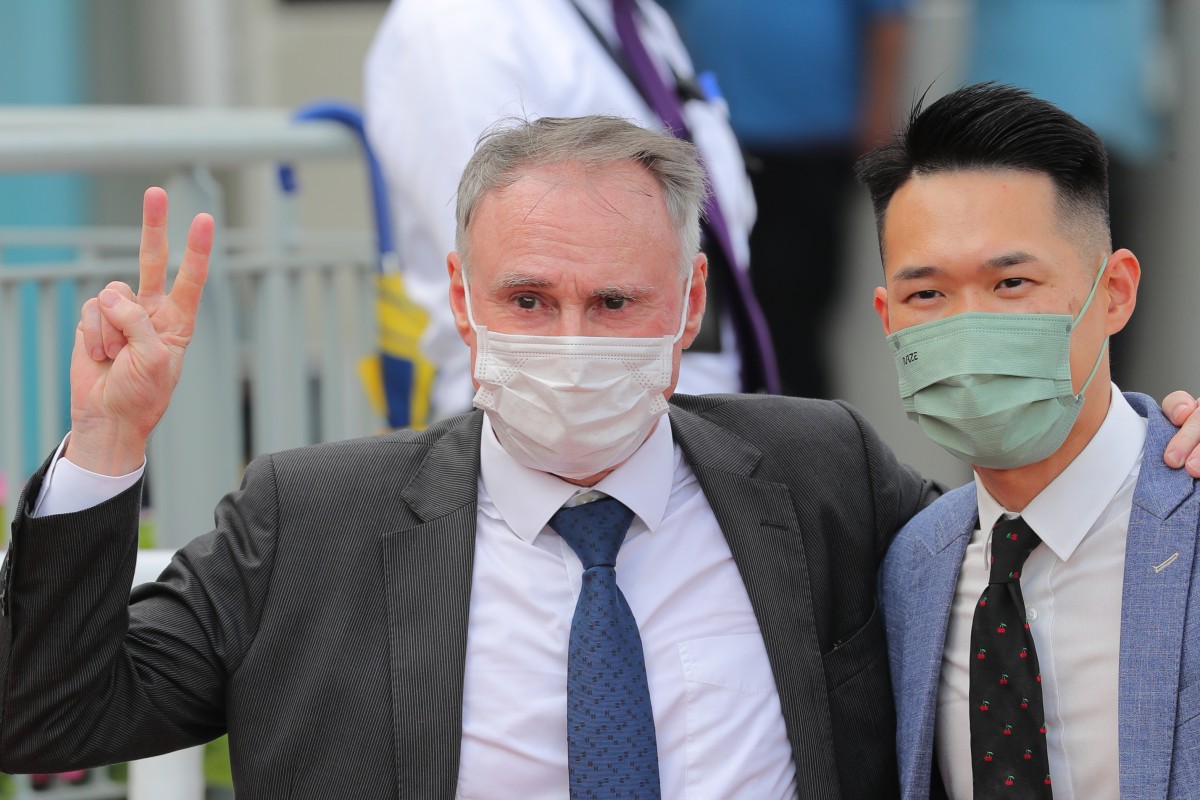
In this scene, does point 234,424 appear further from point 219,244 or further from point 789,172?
point 789,172

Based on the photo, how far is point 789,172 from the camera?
492cm

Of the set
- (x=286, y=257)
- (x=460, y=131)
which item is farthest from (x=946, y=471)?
(x=460, y=131)

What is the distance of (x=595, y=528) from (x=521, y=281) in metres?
0.39

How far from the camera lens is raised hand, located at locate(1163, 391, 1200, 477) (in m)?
2.27

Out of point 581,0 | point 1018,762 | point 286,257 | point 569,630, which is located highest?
point 581,0

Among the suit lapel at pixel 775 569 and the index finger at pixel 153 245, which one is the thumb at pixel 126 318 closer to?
the index finger at pixel 153 245

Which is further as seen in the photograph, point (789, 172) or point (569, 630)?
point (789, 172)

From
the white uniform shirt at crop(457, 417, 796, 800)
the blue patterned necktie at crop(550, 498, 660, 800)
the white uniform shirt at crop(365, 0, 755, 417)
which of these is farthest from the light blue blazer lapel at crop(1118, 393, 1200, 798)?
the white uniform shirt at crop(365, 0, 755, 417)

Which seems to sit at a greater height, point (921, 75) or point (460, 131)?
point (921, 75)

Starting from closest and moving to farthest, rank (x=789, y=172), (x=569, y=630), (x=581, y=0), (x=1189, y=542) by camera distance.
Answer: (x=1189, y=542)
(x=569, y=630)
(x=581, y=0)
(x=789, y=172)

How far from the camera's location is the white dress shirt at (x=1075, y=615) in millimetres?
2238

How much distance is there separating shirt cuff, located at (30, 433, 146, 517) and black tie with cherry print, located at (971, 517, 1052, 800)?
4.03 feet

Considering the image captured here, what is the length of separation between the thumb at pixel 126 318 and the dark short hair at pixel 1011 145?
1.12 m

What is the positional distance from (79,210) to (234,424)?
10.8ft
